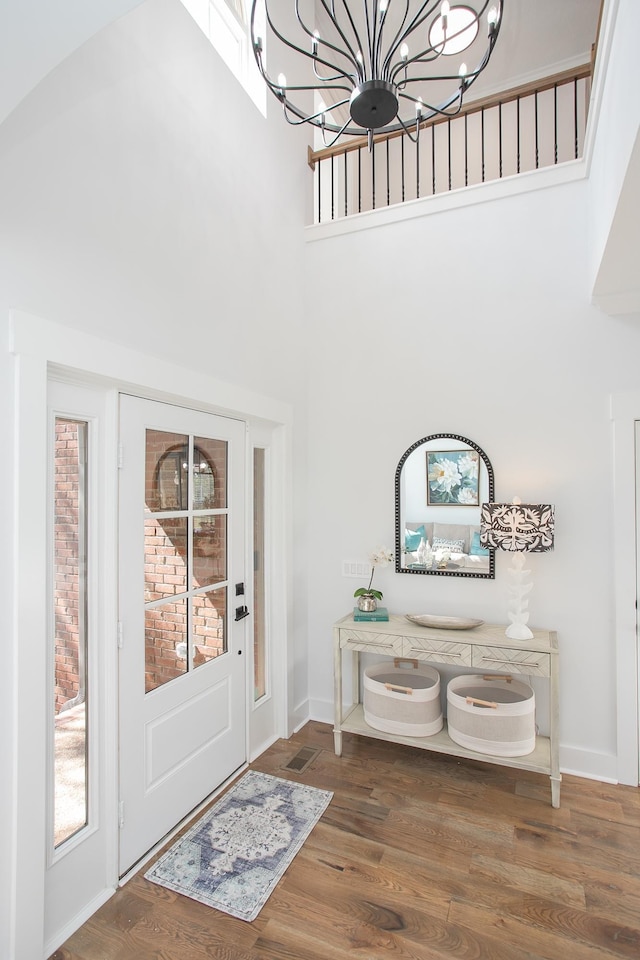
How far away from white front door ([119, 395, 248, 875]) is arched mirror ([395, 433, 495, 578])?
1085 mm

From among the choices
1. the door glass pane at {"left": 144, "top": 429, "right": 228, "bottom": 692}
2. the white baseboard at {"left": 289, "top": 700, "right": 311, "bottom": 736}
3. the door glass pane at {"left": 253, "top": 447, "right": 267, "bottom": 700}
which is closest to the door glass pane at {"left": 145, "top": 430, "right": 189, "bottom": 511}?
the door glass pane at {"left": 144, "top": 429, "right": 228, "bottom": 692}

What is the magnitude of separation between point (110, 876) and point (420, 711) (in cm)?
168

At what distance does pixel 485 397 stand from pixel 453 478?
0.54m

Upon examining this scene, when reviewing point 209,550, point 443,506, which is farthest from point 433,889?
point 443,506

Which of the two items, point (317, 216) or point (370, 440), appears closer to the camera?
point (370, 440)

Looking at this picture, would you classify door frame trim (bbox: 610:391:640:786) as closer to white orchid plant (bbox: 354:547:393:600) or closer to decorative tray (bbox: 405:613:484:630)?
decorative tray (bbox: 405:613:484:630)

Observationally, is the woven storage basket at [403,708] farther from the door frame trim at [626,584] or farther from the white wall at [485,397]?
the door frame trim at [626,584]

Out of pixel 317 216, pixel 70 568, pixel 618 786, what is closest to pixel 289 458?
pixel 70 568

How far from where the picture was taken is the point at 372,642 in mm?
3061

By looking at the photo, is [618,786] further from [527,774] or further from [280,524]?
[280,524]

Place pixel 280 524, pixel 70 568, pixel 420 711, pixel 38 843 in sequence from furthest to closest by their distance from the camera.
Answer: pixel 280 524 → pixel 420 711 → pixel 70 568 → pixel 38 843

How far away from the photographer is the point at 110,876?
6.85 ft

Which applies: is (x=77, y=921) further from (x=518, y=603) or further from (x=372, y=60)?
(x=372, y=60)

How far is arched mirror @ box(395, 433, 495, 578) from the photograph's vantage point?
3.22 meters
